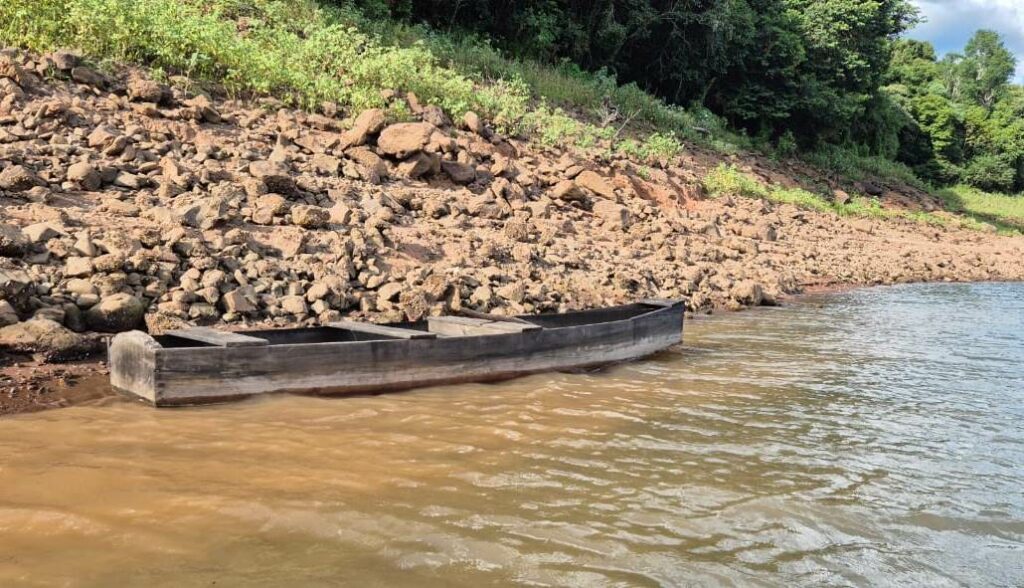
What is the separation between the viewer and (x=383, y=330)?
6305 mm

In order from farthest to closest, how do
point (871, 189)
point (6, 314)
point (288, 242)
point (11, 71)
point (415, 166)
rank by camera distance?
point (871, 189) < point (415, 166) < point (11, 71) < point (288, 242) < point (6, 314)

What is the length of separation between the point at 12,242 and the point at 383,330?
3.38 m

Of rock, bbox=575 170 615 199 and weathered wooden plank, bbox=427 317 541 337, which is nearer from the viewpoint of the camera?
weathered wooden plank, bbox=427 317 541 337

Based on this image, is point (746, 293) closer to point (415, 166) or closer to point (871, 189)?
point (415, 166)

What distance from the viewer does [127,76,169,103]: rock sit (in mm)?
10047

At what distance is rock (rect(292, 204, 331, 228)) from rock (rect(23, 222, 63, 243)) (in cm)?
249

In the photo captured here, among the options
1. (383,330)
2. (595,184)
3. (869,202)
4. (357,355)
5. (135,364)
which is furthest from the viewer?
(869,202)

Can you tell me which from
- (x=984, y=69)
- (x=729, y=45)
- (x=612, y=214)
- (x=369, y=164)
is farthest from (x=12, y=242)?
(x=984, y=69)

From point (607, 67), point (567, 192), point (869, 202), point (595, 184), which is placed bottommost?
point (567, 192)

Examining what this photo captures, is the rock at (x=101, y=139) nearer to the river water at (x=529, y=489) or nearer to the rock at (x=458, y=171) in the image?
the rock at (x=458, y=171)

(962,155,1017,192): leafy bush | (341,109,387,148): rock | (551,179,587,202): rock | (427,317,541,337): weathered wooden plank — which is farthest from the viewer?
(962,155,1017,192): leafy bush

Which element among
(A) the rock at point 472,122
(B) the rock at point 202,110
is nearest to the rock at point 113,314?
(B) the rock at point 202,110

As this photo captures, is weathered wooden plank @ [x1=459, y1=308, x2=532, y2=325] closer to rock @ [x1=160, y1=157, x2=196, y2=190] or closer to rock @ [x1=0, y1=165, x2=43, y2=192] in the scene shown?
rock @ [x1=160, y1=157, x2=196, y2=190]

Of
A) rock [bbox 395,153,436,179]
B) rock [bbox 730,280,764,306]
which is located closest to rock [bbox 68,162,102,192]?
rock [bbox 395,153,436,179]
